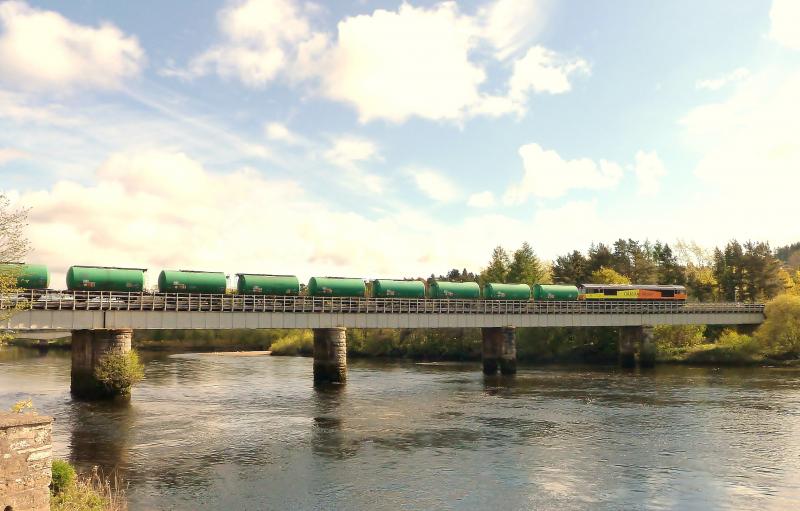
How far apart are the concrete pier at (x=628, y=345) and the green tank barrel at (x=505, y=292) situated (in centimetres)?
1456

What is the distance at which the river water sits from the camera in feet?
70.0

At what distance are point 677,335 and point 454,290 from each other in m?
39.5

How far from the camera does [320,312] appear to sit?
5309cm

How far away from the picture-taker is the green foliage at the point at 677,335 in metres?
83.6

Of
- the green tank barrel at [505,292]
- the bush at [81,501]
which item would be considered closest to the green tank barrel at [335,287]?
the green tank barrel at [505,292]

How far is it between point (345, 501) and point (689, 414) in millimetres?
26901

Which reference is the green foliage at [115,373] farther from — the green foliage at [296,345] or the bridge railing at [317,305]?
the green foliage at [296,345]

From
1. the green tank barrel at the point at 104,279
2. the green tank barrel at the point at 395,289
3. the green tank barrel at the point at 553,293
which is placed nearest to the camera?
the green tank barrel at the point at 104,279

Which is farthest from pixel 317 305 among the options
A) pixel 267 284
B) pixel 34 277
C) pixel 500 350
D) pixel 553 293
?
pixel 553 293

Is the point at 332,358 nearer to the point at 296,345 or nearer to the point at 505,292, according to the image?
the point at 505,292

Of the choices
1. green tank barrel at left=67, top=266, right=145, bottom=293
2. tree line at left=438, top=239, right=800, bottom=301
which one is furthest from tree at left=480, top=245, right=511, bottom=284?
green tank barrel at left=67, top=266, right=145, bottom=293

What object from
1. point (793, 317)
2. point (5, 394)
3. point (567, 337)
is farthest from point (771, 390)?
point (5, 394)

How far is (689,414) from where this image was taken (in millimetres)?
37531

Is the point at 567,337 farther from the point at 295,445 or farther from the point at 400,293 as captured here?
the point at 295,445
